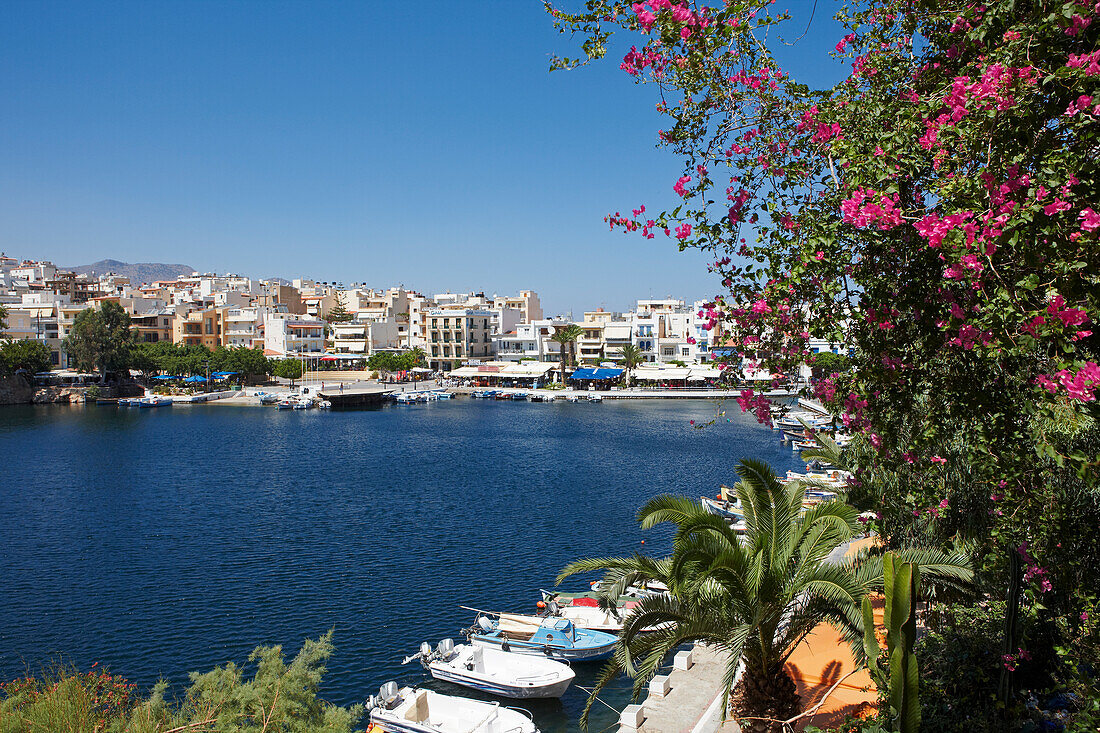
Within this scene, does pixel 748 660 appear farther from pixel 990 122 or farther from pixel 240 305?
pixel 240 305

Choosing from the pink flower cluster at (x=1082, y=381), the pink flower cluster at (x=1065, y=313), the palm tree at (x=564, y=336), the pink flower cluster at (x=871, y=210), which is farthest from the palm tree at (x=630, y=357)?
the pink flower cluster at (x=1082, y=381)

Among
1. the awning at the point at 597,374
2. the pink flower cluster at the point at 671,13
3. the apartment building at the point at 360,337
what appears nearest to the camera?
the pink flower cluster at the point at 671,13

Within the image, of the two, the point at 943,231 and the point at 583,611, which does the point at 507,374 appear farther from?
the point at 943,231

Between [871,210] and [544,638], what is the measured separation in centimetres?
1328

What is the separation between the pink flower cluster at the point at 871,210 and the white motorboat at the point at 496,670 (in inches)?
473

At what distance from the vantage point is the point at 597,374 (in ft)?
261

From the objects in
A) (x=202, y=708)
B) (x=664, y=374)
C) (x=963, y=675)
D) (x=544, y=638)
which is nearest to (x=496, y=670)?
(x=544, y=638)

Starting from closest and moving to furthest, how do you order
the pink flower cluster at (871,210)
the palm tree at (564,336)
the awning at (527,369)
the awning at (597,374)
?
the pink flower cluster at (871,210) → the awning at (597,374) → the palm tree at (564,336) → the awning at (527,369)

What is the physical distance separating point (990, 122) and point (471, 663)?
43.5 feet

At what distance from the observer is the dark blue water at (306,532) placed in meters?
16.3

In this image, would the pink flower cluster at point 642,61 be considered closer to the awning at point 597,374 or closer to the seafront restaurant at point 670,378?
the seafront restaurant at point 670,378

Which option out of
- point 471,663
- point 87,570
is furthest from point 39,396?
point 471,663

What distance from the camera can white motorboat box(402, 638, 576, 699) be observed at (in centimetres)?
1397

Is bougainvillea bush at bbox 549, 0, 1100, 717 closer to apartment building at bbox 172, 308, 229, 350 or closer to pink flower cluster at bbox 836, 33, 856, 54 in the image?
pink flower cluster at bbox 836, 33, 856, 54
